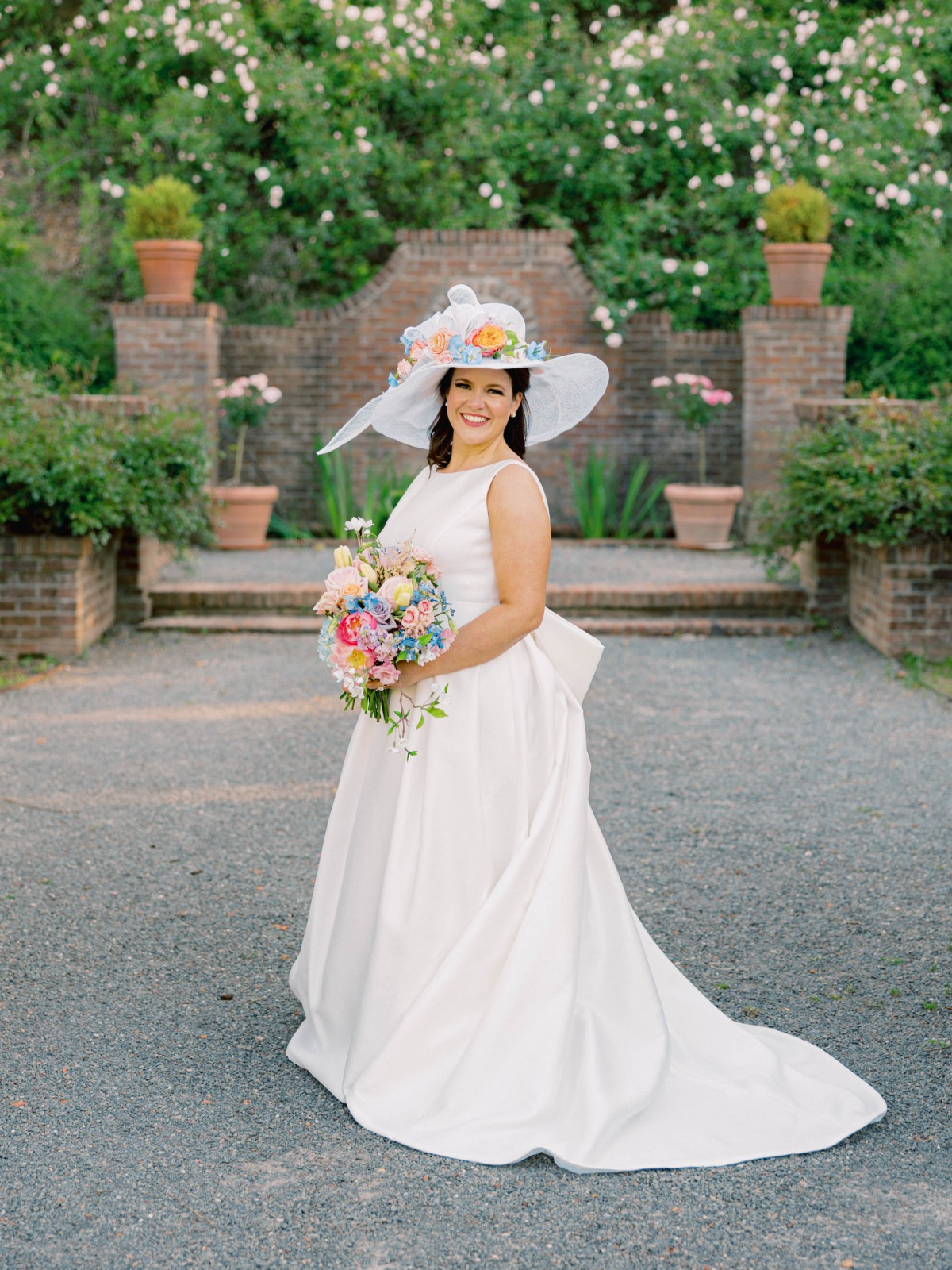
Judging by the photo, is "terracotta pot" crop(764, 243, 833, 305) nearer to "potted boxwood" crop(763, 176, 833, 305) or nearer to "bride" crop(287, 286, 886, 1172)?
"potted boxwood" crop(763, 176, 833, 305)

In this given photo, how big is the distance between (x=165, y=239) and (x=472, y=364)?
8992mm

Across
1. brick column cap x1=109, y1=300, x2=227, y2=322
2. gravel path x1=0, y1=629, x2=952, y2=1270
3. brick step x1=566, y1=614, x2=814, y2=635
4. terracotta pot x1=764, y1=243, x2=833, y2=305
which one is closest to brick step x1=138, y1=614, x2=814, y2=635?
brick step x1=566, y1=614, x2=814, y2=635

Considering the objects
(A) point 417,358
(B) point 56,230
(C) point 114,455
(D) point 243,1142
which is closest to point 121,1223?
(D) point 243,1142

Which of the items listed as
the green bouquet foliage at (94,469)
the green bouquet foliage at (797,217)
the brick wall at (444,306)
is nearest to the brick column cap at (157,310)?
the brick wall at (444,306)

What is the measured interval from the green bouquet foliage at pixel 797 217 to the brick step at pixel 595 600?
398cm

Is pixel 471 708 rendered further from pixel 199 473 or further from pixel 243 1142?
pixel 199 473

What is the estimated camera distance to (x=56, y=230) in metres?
14.3

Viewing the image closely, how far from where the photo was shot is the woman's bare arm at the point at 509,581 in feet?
9.53

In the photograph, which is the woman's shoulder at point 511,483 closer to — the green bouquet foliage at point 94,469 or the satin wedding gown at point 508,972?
the satin wedding gown at point 508,972

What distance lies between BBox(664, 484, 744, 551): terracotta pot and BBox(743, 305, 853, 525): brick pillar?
0.25m

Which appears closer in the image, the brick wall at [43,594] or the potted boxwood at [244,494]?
the brick wall at [43,594]

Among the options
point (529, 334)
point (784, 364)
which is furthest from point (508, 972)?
point (529, 334)

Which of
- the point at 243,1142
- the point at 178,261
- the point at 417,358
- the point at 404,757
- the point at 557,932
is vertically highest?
the point at 178,261

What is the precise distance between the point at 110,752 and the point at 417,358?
136 inches
